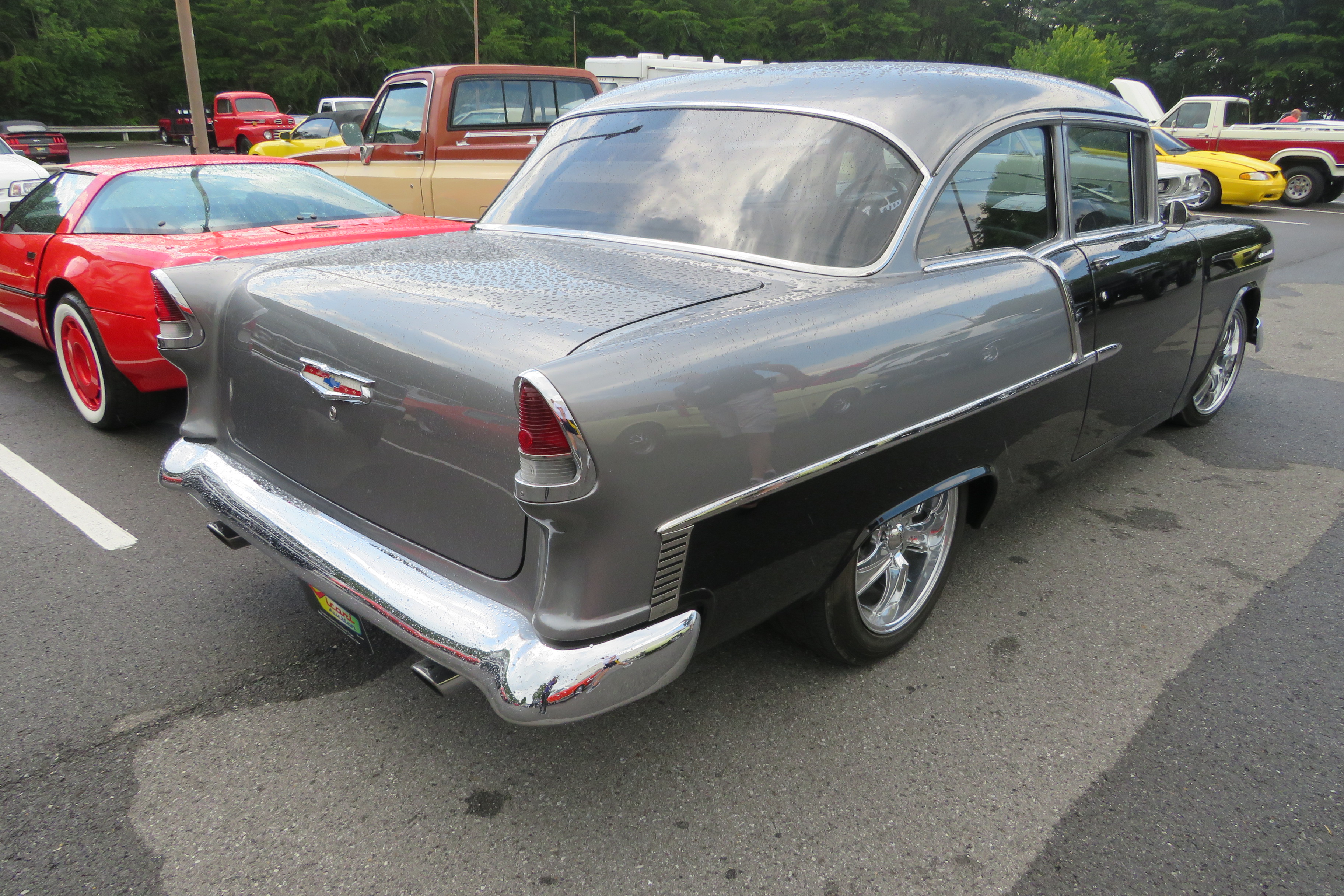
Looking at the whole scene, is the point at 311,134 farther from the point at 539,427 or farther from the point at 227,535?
the point at 539,427

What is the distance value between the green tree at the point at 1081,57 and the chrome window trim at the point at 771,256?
34.7 m

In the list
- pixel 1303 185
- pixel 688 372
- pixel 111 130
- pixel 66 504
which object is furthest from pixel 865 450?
pixel 111 130

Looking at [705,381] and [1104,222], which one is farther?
[1104,222]

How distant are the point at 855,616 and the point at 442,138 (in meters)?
6.25

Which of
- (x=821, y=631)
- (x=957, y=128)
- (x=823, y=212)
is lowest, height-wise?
(x=821, y=631)

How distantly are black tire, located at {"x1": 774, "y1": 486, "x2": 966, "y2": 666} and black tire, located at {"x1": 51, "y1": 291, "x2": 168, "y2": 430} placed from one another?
148 inches

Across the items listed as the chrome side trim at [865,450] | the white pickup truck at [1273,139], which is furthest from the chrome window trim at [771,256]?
the white pickup truck at [1273,139]

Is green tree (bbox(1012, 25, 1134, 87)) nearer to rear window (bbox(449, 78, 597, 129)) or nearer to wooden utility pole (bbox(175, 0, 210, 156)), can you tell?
wooden utility pole (bbox(175, 0, 210, 156))

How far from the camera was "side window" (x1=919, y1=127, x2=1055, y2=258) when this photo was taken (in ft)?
8.55

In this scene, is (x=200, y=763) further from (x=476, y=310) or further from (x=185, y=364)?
(x=476, y=310)

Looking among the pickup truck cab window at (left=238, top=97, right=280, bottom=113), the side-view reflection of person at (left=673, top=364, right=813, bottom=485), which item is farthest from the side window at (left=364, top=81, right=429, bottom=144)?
the pickup truck cab window at (left=238, top=97, right=280, bottom=113)

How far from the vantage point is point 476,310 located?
203 centimetres

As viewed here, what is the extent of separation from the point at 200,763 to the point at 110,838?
0.27m

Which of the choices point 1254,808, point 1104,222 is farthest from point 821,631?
point 1104,222
